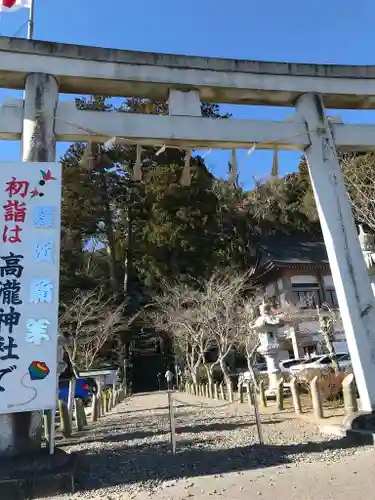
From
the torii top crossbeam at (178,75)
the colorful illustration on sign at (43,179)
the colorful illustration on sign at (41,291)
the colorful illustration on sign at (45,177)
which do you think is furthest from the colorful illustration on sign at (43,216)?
the torii top crossbeam at (178,75)

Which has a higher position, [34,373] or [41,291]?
[41,291]

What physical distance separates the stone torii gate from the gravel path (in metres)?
1.31

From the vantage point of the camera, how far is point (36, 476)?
4484 mm

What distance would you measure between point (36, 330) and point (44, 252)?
947 millimetres

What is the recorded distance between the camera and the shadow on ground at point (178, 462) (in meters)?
4.84

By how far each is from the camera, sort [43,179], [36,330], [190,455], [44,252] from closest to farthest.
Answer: [36,330]
[44,252]
[43,179]
[190,455]

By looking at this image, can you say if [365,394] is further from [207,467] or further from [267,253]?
[267,253]

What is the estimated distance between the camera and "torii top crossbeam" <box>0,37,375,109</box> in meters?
6.18

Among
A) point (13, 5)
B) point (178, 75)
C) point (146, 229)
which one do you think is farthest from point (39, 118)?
point (146, 229)

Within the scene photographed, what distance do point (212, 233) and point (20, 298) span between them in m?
23.7

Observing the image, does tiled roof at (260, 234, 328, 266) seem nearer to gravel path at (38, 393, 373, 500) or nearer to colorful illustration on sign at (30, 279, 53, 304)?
gravel path at (38, 393, 373, 500)

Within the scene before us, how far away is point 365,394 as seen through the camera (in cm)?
593

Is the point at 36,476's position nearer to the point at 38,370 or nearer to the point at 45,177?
the point at 38,370

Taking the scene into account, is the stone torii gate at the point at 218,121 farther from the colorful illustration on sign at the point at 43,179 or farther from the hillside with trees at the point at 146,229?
the hillside with trees at the point at 146,229
